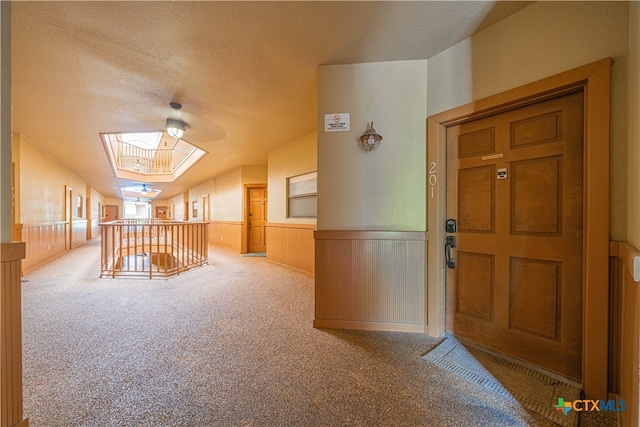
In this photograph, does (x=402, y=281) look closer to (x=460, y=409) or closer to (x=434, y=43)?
(x=460, y=409)

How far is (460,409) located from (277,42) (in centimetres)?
273

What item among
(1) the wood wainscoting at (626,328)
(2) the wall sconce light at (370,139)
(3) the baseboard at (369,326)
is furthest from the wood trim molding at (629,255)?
(2) the wall sconce light at (370,139)

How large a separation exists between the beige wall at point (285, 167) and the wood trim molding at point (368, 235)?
6.56 ft

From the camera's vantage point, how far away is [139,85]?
8.52ft

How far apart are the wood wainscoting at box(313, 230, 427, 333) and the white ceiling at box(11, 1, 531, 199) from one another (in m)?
1.58

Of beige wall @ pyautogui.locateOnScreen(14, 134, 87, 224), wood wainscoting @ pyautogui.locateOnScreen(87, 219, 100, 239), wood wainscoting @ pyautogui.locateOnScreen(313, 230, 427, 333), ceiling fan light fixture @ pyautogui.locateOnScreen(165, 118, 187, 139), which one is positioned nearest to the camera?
wood wainscoting @ pyautogui.locateOnScreen(313, 230, 427, 333)

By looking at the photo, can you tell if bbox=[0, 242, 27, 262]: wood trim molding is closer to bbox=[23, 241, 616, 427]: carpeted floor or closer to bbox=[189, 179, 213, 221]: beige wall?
bbox=[23, 241, 616, 427]: carpeted floor

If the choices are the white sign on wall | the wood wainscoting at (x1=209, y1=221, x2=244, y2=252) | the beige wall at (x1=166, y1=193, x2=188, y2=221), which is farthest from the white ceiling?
the beige wall at (x1=166, y1=193, x2=188, y2=221)

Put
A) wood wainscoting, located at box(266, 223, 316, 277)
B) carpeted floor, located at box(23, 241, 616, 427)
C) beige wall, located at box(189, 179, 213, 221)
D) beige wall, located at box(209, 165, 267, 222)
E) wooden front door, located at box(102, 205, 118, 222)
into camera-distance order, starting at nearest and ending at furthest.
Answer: carpeted floor, located at box(23, 241, 616, 427), wood wainscoting, located at box(266, 223, 316, 277), beige wall, located at box(209, 165, 267, 222), beige wall, located at box(189, 179, 213, 221), wooden front door, located at box(102, 205, 118, 222)

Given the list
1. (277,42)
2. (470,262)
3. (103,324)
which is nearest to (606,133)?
(470,262)

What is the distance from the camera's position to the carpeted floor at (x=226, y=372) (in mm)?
1295

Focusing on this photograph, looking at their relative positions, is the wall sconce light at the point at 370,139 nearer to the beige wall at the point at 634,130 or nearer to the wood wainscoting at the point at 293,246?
the beige wall at the point at 634,130

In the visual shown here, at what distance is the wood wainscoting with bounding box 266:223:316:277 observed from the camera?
4391 mm

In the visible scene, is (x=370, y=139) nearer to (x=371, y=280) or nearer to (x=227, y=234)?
(x=371, y=280)
